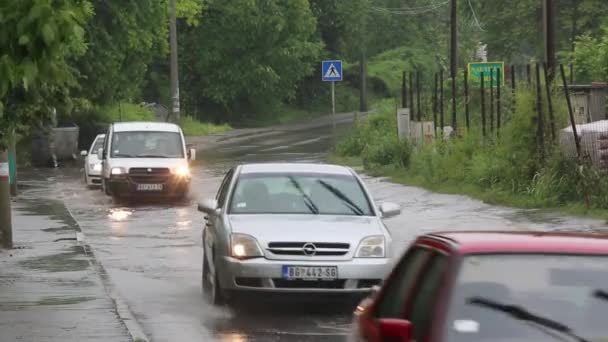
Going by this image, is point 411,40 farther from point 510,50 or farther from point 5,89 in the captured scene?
point 5,89

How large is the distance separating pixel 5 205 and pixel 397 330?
13.9 metres

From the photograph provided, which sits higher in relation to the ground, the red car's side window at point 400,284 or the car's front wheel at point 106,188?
the red car's side window at point 400,284

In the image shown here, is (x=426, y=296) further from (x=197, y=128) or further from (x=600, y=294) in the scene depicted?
(x=197, y=128)

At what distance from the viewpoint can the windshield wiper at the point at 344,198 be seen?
48.4 ft

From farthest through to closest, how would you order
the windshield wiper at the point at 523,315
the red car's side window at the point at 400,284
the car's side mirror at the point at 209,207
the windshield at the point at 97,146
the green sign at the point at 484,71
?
the windshield at the point at 97,146, the green sign at the point at 484,71, the car's side mirror at the point at 209,207, the red car's side window at the point at 400,284, the windshield wiper at the point at 523,315

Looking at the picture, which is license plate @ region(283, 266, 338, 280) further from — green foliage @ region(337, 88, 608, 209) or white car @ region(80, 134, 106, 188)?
white car @ region(80, 134, 106, 188)

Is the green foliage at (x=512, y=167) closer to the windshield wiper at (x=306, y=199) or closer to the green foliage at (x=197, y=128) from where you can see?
the windshield wiper at (x=306, y=199)

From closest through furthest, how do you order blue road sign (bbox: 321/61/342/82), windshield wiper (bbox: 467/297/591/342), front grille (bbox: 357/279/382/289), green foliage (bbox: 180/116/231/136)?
windshield wiper (bbox: 467/297/591/342) < front grille (bbox: 357/279/382/289) < blue road sign (bbox: 321/61/342/82) < green foliage (bbox: 180/116/231/136)

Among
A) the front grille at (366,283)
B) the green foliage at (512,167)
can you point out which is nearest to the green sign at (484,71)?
the green foliage at (512,167)

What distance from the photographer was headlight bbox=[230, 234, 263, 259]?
44.4ft

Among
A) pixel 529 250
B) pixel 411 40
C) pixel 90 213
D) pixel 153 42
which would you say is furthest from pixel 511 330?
pixel 411 40

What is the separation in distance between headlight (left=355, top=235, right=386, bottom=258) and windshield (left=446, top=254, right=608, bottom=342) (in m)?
7.36

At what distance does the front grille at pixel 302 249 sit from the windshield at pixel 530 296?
7.28 m


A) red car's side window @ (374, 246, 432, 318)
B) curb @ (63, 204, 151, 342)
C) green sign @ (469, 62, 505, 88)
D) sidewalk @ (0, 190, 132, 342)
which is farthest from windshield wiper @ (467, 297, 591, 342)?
green sign @ (469, 62, 505, 88)
